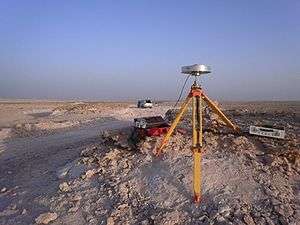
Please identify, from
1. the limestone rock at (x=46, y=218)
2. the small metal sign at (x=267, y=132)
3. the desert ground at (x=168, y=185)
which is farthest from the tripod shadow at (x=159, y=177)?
the small metal sign at (x=267, y=132)

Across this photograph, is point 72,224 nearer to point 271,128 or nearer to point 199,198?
point 199,198

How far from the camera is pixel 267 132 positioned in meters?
8.41

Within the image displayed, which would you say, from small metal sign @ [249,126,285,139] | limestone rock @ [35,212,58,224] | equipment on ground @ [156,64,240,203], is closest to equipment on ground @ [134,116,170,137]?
equipment on ground @ [156,64,240,203]

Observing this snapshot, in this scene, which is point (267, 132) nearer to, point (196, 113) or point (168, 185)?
point (196, 113)

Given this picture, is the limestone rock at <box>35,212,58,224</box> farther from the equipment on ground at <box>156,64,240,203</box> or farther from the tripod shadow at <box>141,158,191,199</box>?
the equipment on ground at <box>156,64,240,203</box>

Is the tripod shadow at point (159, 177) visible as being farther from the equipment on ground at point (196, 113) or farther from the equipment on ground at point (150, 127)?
the equipment on ground at point (150, 127)

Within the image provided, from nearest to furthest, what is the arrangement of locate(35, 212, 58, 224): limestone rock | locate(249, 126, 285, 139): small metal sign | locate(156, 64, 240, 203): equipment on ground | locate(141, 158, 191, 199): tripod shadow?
locate(156, 64, 240, 203): equipment on ground → locate(35, 212, 58, 224): limestone rock → locate(141, 158, 191, 199): tripod shadow → locate(249, 126, 285, 139): small metal sign

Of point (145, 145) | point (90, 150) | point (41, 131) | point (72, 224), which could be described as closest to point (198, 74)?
point (145, 145)

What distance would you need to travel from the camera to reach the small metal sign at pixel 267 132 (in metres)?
8.29

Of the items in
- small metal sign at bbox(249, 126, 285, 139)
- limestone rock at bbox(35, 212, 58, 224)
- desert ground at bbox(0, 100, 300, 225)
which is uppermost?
small metal sign at bbox(249, 126, 285, 139)

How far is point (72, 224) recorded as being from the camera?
7207 millimetres

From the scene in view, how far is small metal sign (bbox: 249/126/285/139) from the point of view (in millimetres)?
8289

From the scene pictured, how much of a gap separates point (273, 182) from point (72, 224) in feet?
11.5

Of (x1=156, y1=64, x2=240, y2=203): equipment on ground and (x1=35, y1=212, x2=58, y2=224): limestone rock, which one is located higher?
(x1=156, y1=64, x2=240, y2=203): equipment on ground
